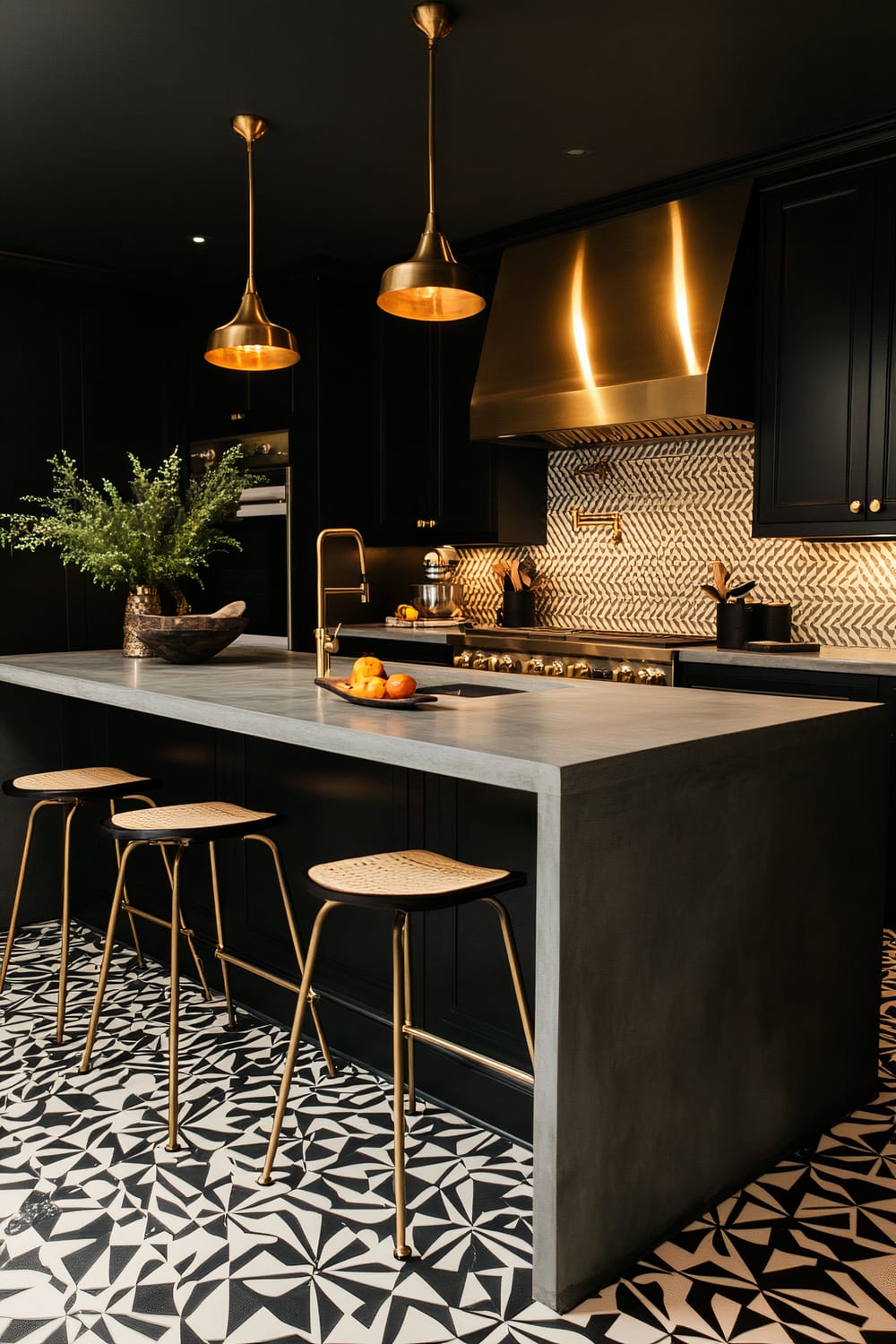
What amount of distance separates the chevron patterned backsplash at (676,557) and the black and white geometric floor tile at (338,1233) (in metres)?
2.13

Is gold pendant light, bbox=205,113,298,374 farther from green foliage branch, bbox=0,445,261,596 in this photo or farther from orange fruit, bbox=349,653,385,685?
orange fruit, bbox=349,653,385,685

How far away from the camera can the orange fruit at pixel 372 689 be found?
7.75 ft

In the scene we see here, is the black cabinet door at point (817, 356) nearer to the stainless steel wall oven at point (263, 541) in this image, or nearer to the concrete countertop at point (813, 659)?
the concrete countertop at point (813, 659)

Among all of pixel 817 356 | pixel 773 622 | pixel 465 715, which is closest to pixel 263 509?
pixel 773 622

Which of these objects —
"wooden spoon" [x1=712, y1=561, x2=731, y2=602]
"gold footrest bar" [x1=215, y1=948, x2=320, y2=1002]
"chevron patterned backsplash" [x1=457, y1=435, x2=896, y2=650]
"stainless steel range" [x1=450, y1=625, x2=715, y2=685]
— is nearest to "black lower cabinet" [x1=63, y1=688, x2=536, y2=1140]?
"gold footrest bar" [x1=215, y1=948, x2=320, y2=1002]

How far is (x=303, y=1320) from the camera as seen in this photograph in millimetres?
1721

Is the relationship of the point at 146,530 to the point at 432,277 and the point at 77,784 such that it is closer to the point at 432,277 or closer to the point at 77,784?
the point at 77,784

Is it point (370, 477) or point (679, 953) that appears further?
point (370, 477)

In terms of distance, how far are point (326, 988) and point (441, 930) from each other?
51 cm

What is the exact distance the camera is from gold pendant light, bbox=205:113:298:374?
330cm

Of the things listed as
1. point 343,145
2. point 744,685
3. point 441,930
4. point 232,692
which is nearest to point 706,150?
point 343,145

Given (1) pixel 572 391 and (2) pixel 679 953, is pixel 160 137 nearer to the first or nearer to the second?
(1) pixel 572 391

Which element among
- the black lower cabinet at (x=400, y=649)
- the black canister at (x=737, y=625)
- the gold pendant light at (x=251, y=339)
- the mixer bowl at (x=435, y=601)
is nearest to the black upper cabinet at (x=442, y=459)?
the mixer bowl at (x=435, y=601)

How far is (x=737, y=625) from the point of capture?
4172mm
